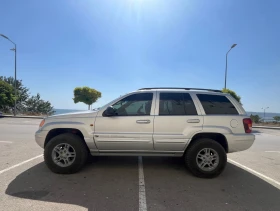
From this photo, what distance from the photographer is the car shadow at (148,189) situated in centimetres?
311

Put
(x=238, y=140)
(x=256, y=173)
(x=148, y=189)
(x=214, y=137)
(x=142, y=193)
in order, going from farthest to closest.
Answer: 1. (x=256, y=173)
2. (x=214, y=137)
3. (x=238, y=140)
4. (x=148, y=189)
5. (x=142, y=193)

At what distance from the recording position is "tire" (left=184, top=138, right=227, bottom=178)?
420 centimetres

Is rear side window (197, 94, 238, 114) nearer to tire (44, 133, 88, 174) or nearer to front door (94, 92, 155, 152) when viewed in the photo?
front door (94, 92, 155, 152)

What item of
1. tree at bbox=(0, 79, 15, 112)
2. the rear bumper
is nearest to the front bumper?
the rear bumper

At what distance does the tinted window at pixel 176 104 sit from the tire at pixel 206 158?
717mm

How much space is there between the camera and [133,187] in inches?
144

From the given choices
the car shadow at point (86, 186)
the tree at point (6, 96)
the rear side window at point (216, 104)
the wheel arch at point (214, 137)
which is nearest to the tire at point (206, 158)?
the wheel arch at point (214, 137)

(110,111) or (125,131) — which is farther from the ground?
(110,111)

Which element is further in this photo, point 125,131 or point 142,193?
point 125,131

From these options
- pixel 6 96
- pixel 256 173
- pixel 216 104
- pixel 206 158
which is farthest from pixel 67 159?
pixel 6 96

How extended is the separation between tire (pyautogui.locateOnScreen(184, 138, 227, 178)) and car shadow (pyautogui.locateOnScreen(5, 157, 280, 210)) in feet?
0.53

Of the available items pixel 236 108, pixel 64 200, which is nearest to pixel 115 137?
pixel 64 200

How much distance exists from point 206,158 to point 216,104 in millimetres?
1232

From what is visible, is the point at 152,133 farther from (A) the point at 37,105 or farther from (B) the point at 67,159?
(A) the point at 37,105
